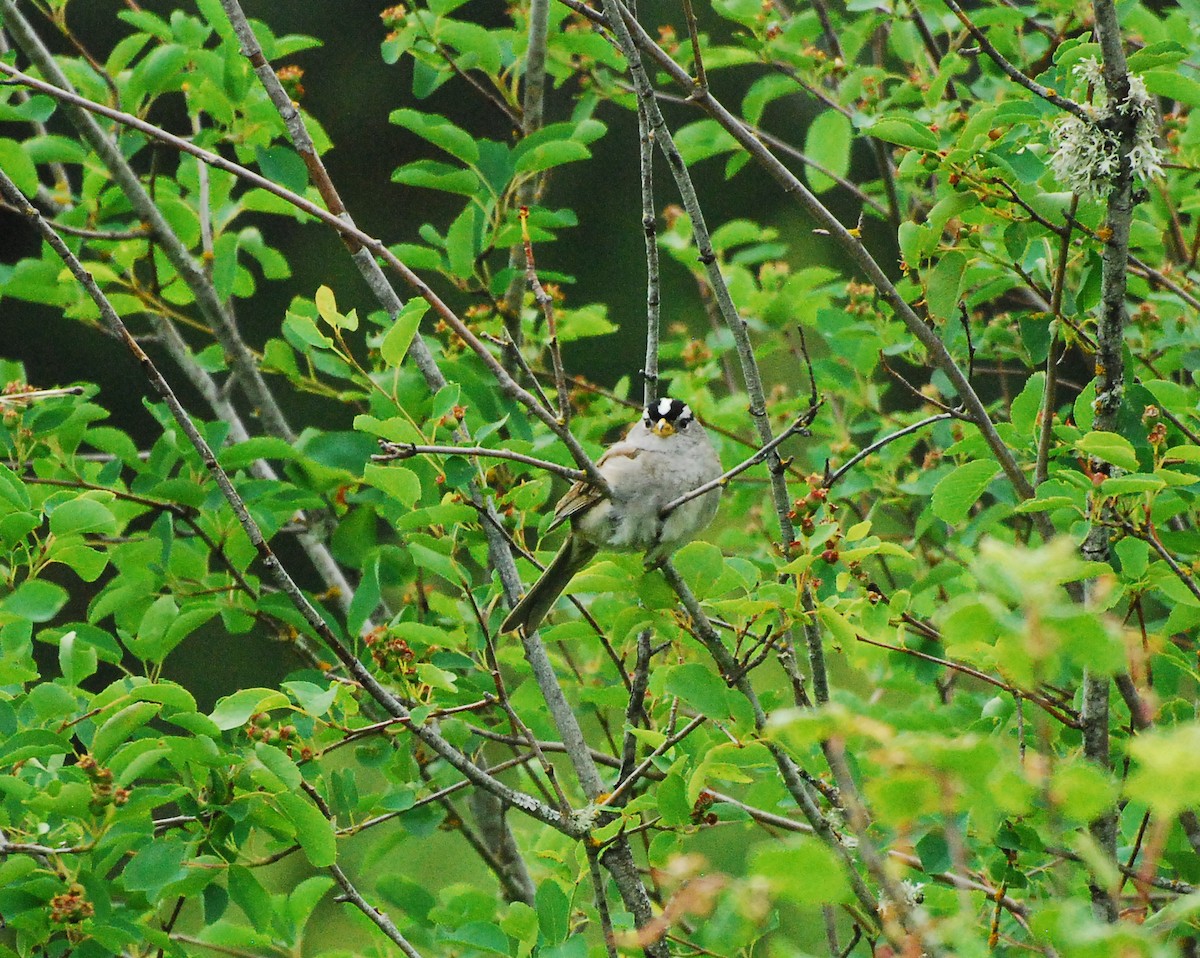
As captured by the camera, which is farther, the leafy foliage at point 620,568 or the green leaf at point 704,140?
the green leaf at point 704,140

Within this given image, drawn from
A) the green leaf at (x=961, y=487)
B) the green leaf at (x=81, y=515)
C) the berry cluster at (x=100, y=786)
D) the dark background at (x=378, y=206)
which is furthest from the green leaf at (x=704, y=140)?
the dark background at (x=378, y=206)

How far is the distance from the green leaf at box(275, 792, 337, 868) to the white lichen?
1.31m

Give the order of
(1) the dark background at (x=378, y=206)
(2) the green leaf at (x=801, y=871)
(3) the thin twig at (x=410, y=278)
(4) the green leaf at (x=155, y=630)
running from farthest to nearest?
(1) the dark background at (x=378, y=206) → (4) the green leaf at (x=155, y=630) → (3) the thin twig at (x=410, y=278) → (2) the green leaf at (x=801, y=871)

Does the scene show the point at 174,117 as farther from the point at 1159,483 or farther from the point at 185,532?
the point at 1159,483

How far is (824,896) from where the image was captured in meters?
0.88

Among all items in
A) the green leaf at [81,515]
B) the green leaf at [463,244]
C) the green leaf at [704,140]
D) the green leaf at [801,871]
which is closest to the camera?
the green leaf at [801,871]

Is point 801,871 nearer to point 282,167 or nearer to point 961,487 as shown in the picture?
point 961,487

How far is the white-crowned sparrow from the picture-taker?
2.40 metres

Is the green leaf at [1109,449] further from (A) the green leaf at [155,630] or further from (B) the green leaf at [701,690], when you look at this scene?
(A) the green leaf at [155,630]

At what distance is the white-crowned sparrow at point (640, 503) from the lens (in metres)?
2.40

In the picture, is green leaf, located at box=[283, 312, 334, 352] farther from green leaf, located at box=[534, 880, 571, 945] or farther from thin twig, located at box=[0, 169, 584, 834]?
green leaf, located at box=[534, 880, 571, 945]

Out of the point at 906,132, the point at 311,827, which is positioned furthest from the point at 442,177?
the point at 311,827

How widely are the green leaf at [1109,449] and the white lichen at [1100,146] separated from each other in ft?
1.26

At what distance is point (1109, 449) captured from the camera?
1.64 metres
